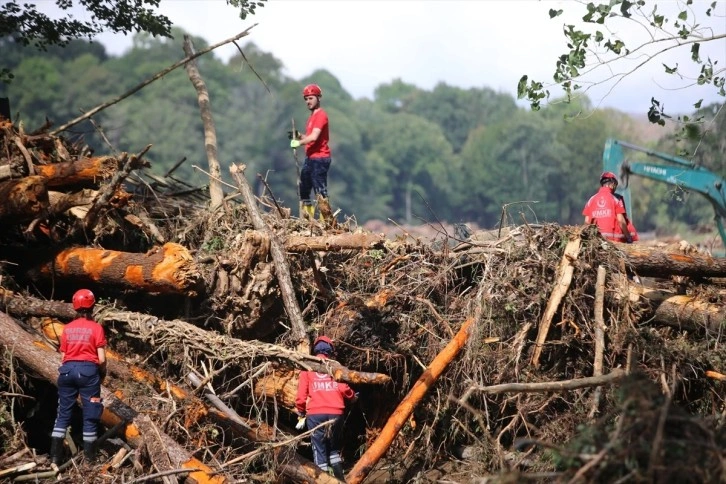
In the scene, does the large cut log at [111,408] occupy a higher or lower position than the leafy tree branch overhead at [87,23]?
lower

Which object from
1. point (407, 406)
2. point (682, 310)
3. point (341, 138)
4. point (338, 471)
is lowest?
point (338, 471)

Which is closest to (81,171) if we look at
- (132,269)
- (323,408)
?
(132,269)

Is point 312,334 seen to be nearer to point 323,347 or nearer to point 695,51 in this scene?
point 323,347

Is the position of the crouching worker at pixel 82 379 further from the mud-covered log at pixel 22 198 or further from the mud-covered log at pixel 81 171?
the mud-covered log at pixel 81 171

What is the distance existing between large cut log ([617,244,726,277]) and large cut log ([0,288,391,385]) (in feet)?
9.41

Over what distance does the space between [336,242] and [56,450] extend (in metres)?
3.50

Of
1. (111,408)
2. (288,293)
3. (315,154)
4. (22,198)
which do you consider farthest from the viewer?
(315,154)

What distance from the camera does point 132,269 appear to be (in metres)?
9.00

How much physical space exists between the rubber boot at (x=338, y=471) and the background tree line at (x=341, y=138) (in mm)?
53172

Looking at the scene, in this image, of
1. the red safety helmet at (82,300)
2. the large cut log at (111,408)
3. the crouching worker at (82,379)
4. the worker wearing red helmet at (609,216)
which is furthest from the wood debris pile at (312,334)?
the worker wearing red helmet at (609,216)

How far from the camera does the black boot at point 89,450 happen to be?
8.06m

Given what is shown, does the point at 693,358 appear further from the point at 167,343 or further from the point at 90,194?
the point at 90,194

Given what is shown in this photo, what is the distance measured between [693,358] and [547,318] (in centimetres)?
146

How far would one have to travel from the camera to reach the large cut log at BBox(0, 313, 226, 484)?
7809mm
